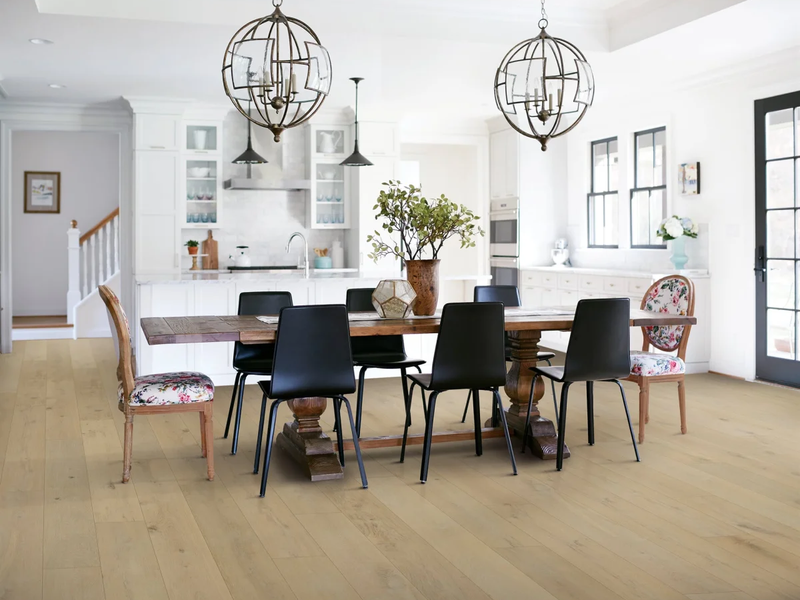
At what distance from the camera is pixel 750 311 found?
6.56 metres

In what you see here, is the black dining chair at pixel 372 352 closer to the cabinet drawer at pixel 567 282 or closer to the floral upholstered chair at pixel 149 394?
the floral upholstered chair at pixel 149 394

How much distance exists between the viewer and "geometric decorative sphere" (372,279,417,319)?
421 cm

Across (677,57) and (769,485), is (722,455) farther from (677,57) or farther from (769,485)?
(677,57)

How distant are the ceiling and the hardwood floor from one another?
2.52 meters

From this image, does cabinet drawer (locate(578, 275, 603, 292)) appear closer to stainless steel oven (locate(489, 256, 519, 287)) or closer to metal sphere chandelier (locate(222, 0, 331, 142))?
stainless steel oven (locate(489, 256, 519, 287))

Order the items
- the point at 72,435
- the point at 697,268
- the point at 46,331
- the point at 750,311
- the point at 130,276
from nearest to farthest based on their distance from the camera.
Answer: the point at 72,435
the point at 750,311
the point at 697,268
the point at 130,276
the point at 46,331

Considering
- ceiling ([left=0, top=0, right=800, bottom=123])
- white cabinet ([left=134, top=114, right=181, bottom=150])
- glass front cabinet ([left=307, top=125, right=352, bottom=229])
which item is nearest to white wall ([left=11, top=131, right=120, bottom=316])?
white cabinet ([left=134, top=114, right=181, bottom=150])

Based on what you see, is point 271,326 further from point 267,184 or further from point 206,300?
point 267,184

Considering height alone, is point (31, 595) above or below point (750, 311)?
below

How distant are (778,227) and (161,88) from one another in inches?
208

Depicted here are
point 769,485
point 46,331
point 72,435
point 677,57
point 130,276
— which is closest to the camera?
point 769,485

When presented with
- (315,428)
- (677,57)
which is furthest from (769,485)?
(677,57)

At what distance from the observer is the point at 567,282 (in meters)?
8.18

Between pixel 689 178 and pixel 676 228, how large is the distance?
1.64 feet
